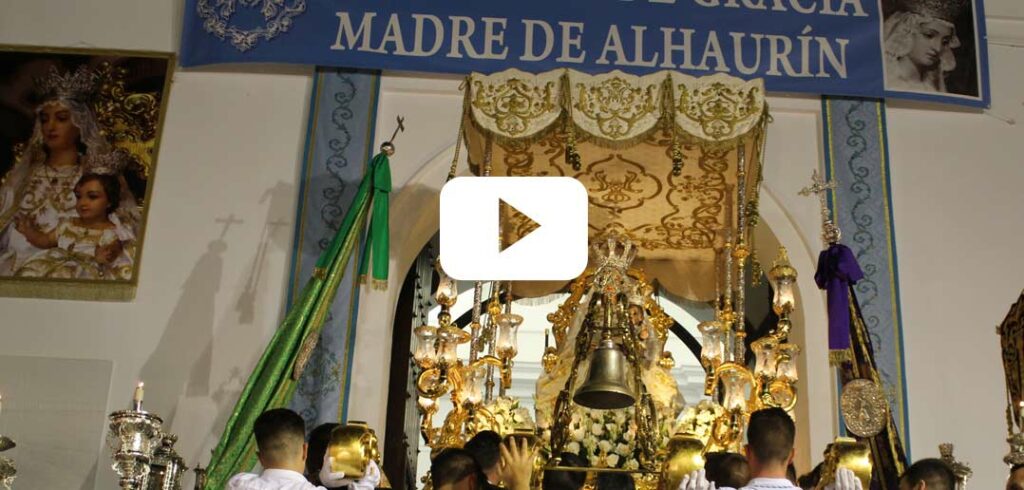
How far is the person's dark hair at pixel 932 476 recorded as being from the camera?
17.6 ft

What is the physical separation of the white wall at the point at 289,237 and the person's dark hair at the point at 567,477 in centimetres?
148

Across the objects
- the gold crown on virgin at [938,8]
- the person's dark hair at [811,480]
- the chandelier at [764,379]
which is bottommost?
the person's dark hair at [811,480]

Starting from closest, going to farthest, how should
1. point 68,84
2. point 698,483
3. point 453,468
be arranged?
1. point 453,468
2. point 698,483
3. point 68,84

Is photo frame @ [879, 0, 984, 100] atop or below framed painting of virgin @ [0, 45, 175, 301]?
atop

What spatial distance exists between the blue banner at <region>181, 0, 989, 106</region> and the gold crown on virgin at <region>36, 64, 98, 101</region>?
27.2 inches

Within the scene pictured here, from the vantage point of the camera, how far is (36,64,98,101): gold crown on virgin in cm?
884

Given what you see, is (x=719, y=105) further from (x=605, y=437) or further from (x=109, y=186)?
(x=109, y=186)

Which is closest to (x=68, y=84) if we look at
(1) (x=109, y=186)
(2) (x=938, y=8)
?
(1) (x=109, y=186)

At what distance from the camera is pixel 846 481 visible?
548cm

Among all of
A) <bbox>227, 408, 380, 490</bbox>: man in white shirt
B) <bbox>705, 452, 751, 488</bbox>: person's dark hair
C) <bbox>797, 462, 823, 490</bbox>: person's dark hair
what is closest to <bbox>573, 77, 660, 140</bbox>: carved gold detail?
<bbox>797, 462, 823, 490</bbox>: person's dark hair

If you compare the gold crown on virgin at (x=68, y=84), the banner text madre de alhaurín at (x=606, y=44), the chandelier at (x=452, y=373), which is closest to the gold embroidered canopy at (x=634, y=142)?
the chandelier at (x=452, y=373)

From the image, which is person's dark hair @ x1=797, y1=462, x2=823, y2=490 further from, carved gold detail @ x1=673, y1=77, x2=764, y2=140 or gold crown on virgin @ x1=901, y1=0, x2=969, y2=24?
gold crown on virgin @ x1=901, y1=0, x2=969, y2=24

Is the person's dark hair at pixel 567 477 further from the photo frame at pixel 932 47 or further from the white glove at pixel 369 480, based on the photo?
the photo frame at pixel 932 47

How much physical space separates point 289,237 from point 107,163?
1.37 meters
